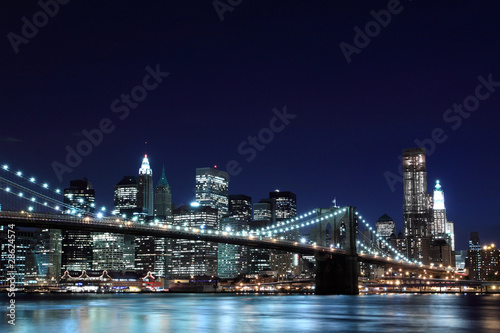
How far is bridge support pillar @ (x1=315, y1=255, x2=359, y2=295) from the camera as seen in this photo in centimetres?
9312

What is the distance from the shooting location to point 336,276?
9450cm

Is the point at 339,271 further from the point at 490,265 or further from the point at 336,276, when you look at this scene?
the point at 490,265

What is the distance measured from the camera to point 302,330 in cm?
4000

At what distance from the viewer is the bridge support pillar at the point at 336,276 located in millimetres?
93125

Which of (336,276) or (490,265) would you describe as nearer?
(336,276)

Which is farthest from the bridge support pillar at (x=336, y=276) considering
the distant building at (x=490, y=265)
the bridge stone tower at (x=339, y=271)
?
the distant building at (x=490, y=265)

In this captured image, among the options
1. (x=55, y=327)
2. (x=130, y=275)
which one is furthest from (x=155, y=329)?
(x=130, y=275)

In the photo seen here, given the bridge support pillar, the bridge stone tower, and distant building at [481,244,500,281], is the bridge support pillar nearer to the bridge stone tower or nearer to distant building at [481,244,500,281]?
the bridge stone tower

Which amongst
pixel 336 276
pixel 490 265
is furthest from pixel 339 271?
pixel 490 265

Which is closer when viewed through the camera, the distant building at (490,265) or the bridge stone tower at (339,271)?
the bridge stone tower at (339,271)

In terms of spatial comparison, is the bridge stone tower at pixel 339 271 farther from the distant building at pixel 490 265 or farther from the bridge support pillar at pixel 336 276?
the distant building at pixel 490 265

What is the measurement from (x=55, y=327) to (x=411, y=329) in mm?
21615

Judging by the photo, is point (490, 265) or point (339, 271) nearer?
point (339, 271)

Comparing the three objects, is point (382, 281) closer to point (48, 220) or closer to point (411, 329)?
point (48, 220)
